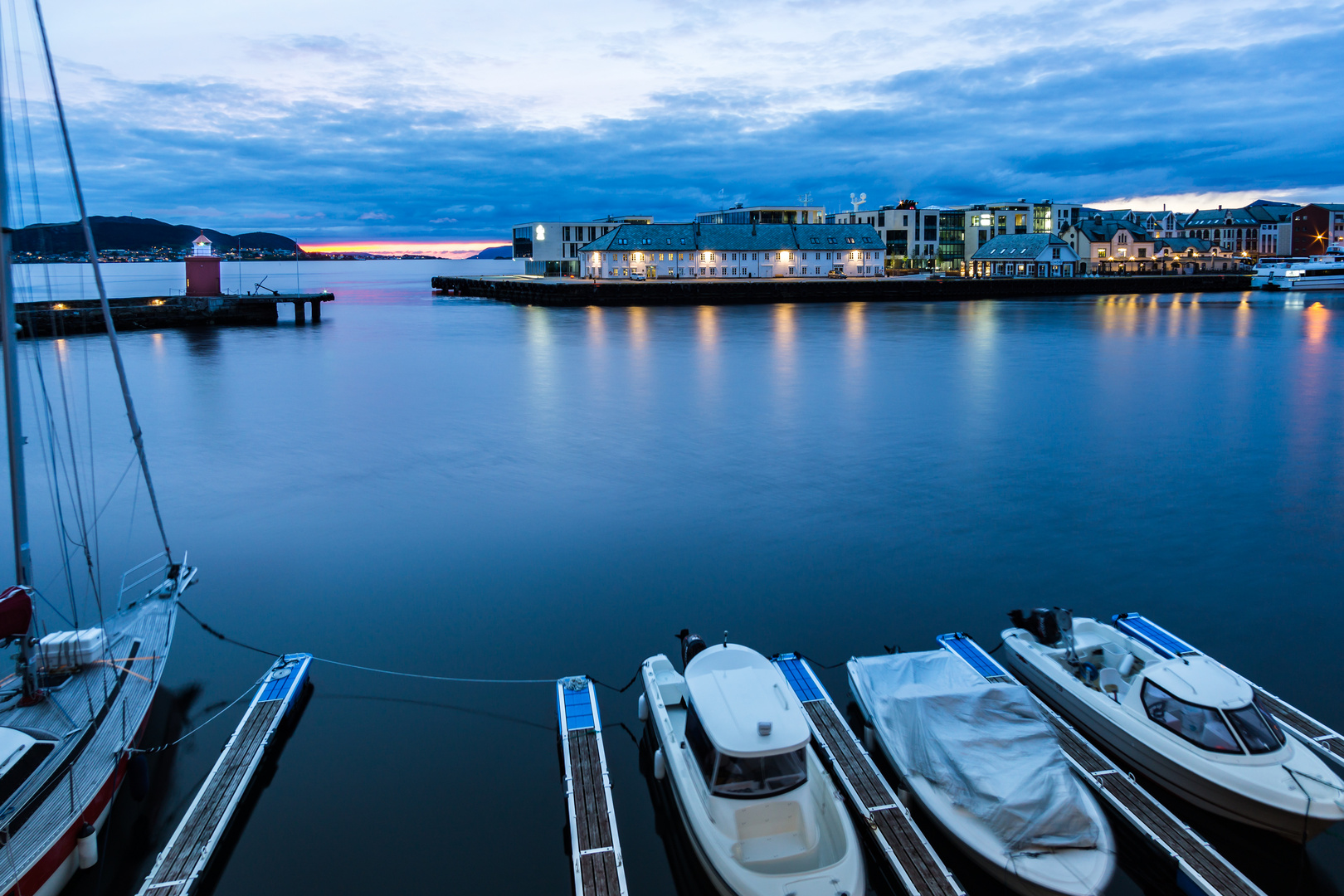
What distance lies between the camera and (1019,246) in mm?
112125

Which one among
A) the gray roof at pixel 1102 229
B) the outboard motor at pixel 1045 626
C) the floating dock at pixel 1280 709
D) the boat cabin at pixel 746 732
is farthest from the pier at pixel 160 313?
the gray roof at pixel 1102 229

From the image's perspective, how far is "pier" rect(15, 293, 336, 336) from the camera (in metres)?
67.2

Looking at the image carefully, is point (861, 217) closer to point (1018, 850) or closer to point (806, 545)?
point (806, 545)

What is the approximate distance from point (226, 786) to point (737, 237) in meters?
99.1

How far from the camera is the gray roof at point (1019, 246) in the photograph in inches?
4343

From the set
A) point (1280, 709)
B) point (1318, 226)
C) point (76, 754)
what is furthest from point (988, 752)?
point (1318, 226)

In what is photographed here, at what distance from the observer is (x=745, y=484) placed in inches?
969

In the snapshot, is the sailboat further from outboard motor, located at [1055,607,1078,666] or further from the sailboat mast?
outboard motor, located at [1055,607,1078,666]

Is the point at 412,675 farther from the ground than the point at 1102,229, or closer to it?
closer to it

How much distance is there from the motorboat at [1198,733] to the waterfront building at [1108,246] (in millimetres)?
123663

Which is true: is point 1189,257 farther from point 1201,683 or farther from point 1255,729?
point 1255,729

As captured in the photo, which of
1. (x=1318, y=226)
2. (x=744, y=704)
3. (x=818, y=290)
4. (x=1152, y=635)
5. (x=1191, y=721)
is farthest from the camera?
(x=1318, y=226)

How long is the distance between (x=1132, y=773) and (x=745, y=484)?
1518 cm

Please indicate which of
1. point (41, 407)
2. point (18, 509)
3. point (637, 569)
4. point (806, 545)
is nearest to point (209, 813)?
point (18, 509)
